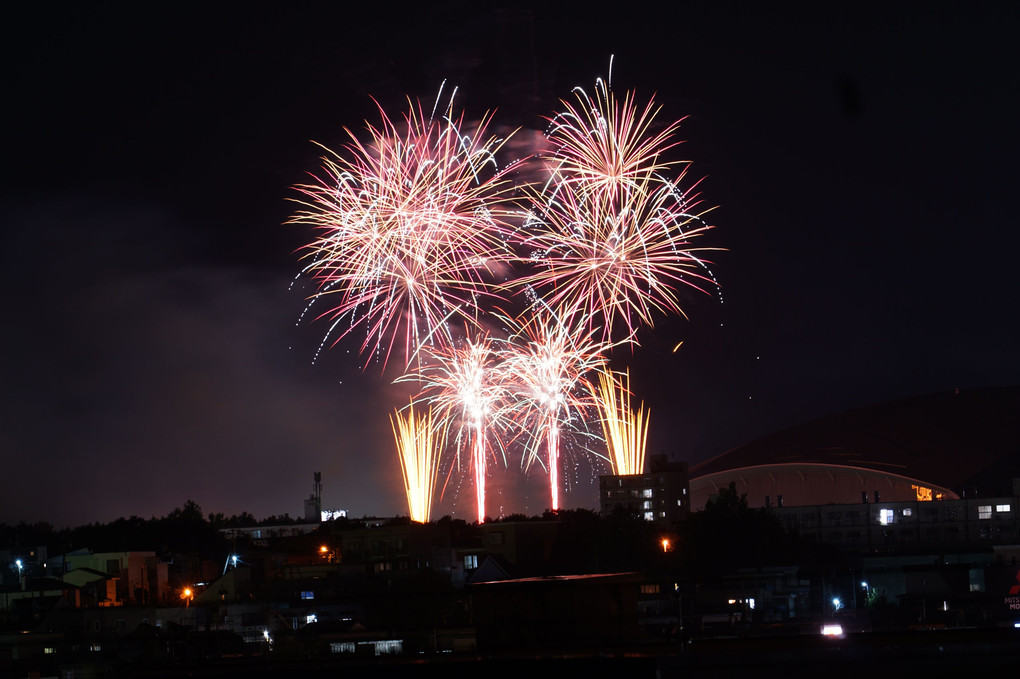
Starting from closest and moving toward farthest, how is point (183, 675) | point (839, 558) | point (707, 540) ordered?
point (183, 675), point (707, 540), point (839, 558)

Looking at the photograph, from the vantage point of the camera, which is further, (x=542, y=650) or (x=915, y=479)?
(x=915, y=479)

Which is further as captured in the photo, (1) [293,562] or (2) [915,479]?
(2) [915,479]

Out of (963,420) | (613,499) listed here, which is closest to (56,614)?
(613,499)

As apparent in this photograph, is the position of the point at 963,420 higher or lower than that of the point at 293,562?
higher

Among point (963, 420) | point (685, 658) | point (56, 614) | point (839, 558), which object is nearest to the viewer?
point (685, 658)

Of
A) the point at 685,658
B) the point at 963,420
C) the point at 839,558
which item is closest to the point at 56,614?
the point at 685,658

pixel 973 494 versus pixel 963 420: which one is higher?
pixel 963 420

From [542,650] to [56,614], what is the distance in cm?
2452

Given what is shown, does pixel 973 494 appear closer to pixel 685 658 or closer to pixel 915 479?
pixel 915 479

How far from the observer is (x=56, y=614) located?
97.4 ft

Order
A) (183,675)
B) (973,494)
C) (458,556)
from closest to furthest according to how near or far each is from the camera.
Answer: (183,675) → (458,556) → (973,494)

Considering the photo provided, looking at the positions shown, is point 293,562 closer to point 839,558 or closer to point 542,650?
point 839,558

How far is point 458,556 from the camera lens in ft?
146

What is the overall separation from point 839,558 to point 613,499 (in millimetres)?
17186
